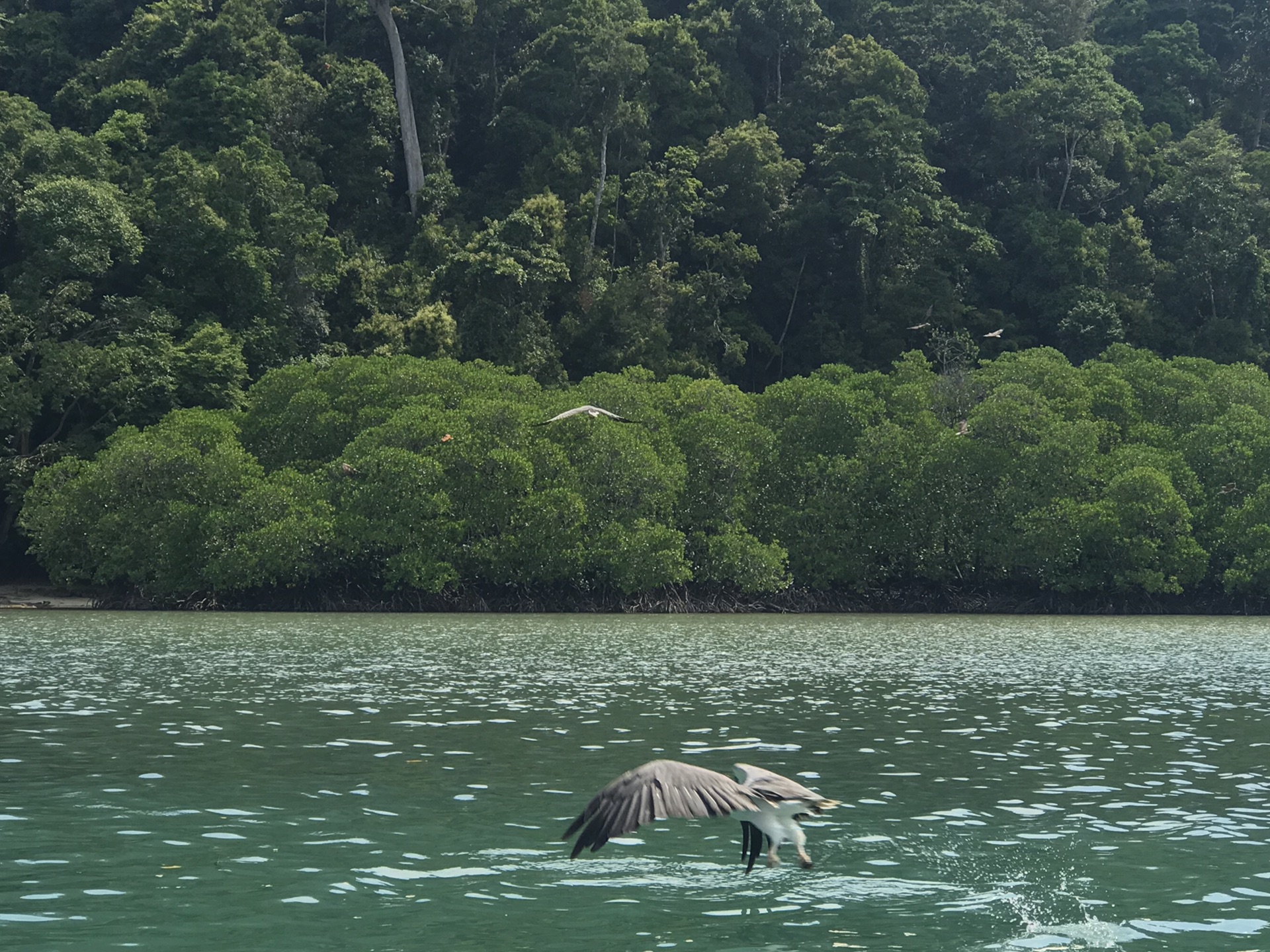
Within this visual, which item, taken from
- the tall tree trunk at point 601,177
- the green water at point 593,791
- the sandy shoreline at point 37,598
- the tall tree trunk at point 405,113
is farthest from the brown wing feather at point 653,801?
the tall tree trunk at point 405,113

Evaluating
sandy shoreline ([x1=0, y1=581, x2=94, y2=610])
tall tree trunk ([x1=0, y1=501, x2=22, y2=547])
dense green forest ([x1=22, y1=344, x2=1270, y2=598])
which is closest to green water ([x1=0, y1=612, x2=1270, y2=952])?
dense green forest ([x1=22, y1=344, x2=1270, y2=598])

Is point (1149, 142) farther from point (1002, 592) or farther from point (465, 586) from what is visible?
point (465, 586)

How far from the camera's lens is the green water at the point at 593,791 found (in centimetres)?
1029

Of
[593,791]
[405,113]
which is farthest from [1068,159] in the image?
[593,791]

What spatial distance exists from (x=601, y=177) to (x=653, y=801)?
205 ft

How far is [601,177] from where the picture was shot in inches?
2714

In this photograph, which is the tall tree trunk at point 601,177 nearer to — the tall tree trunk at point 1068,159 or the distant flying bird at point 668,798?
the tall tree trunk at point 1068,159

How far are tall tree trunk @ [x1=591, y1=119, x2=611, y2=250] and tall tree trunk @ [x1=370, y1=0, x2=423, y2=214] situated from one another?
8690mm

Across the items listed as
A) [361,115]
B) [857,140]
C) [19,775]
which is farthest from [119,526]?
[857,140]

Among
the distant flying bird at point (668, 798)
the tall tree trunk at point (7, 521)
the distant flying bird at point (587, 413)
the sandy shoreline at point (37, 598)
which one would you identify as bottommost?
the distant flying bird at point (668, 798)

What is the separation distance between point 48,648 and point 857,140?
4836 centimetres

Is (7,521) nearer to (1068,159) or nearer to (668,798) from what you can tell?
(668,798)

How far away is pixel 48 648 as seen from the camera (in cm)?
3106

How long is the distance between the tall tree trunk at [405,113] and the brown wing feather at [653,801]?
2455 inches
